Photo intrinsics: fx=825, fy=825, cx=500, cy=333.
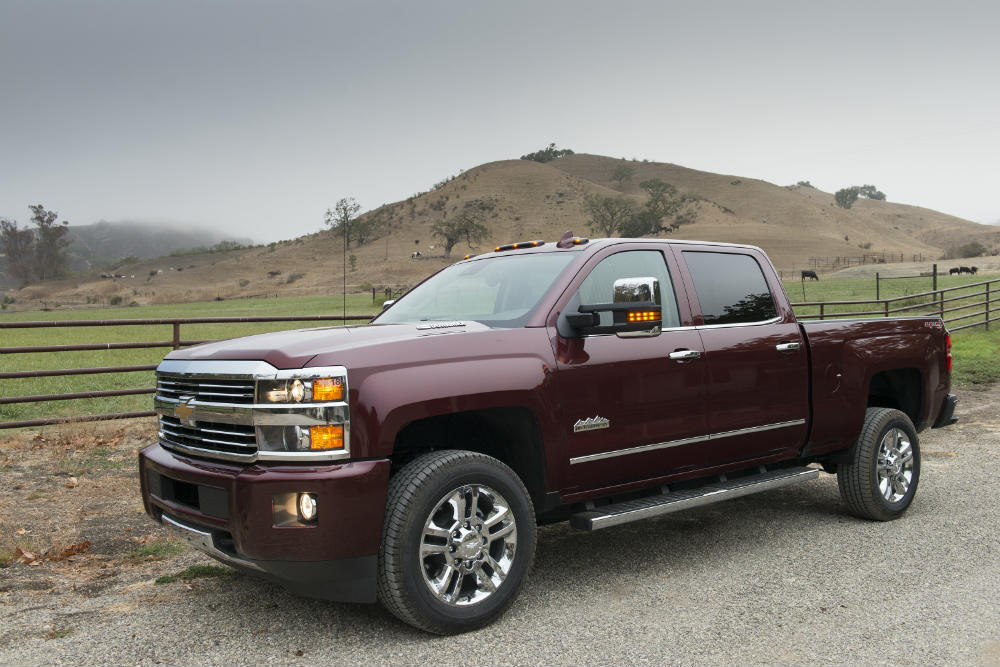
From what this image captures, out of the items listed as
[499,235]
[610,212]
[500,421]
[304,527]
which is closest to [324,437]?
[304,527]

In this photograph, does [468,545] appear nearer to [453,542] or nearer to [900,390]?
[453,542]

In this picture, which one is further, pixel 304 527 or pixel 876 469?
pixel 876 469

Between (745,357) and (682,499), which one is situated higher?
(745,357)

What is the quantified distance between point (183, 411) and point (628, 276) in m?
2.61

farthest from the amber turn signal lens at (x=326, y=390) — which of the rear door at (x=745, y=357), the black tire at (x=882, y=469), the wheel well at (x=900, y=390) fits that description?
the wheel well at (x=900, y=390)

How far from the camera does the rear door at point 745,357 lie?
5035 mm

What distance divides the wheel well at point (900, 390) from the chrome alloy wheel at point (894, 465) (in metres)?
0.43

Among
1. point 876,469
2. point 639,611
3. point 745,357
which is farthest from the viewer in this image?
point 876,469

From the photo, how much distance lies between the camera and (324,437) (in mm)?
3609

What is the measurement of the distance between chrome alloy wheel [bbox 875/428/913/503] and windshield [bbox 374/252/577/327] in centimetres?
298

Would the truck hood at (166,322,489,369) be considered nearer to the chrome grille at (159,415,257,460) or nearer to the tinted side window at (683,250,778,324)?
the chrome grille at (159,415,257,460)

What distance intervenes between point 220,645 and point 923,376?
5.41 metres

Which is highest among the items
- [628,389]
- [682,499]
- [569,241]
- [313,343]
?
[569,241]

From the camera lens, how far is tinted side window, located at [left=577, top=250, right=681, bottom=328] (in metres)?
4.73
